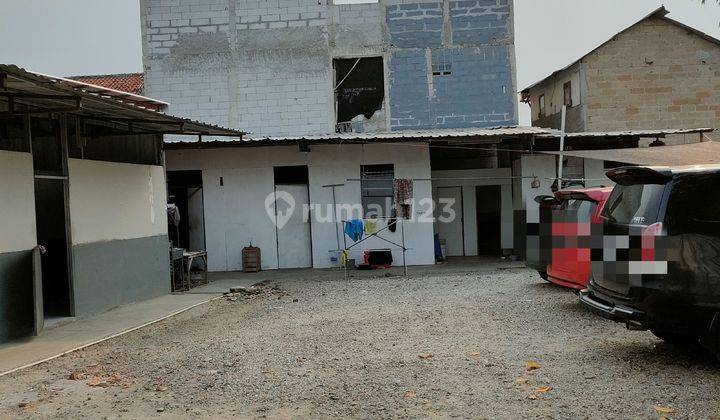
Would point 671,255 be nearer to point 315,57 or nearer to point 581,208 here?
point 581,208

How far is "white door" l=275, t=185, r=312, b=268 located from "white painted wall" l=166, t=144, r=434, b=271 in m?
0.21

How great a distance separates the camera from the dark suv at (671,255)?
213 inches

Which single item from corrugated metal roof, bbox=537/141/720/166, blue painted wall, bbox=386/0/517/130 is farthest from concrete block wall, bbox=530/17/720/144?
corrugated metal roof, bbox=537/141/720/166

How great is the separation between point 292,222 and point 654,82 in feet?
42.5

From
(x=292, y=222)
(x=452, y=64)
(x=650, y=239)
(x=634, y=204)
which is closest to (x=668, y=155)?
(x=634, y=204)

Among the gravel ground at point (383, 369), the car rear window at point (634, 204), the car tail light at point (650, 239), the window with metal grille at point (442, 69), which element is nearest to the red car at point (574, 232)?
the gravel ground at point (383, 369)

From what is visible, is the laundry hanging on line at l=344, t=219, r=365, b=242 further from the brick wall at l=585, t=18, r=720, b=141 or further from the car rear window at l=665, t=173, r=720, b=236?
the brick wall at l=585, t=18, r=720, b=141

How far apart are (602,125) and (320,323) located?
50.3 feet

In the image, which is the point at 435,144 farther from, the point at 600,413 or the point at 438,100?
the point at 600,413

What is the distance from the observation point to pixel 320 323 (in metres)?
8.89

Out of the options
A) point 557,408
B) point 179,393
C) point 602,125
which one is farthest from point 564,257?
point 602,125

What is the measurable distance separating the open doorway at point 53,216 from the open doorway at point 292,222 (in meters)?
6.97

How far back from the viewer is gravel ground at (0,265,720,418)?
16.4 ft

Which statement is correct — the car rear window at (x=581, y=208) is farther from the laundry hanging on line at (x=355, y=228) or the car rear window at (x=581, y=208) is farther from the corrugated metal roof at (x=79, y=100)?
the laundry hanging on line at (x=355, y=228)
